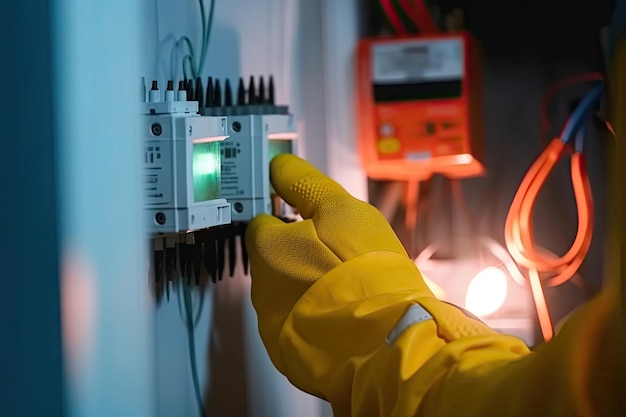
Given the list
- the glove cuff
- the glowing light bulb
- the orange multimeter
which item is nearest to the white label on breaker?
the orange multimeter

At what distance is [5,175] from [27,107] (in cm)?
4

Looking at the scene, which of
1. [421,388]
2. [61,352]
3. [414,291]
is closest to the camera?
[61,352]

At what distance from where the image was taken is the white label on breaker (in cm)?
115

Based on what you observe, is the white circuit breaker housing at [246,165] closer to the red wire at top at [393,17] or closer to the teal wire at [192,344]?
the teal wire at [192,344]

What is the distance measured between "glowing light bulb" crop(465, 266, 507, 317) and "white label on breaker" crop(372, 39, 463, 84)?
276mm

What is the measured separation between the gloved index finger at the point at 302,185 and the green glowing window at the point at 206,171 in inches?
4.0

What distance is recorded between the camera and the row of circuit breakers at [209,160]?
77 cm

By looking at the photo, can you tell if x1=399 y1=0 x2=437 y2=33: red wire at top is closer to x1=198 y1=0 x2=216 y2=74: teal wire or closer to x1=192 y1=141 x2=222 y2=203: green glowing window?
x1=198 y1=0 x2=216 y2=74: teal wire

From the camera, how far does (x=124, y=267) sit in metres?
0.41

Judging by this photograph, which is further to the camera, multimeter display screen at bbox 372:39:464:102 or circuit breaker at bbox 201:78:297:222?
multimeter display screen at bbox 372:39:464:102

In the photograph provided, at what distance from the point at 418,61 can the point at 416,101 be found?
5 cm

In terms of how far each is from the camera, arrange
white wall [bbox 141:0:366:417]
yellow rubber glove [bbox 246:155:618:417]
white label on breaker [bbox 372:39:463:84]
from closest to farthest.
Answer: yellow rubber glove [bbox 246:155:618:417]
white wall [bbox 141:0:366:417]
white label on breaker [bbox 372:39:463:84]

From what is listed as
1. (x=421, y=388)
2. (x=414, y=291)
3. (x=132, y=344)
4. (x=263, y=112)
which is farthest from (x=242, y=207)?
(x=132, y=344)

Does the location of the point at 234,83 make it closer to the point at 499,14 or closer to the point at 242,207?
the point at 242,207
